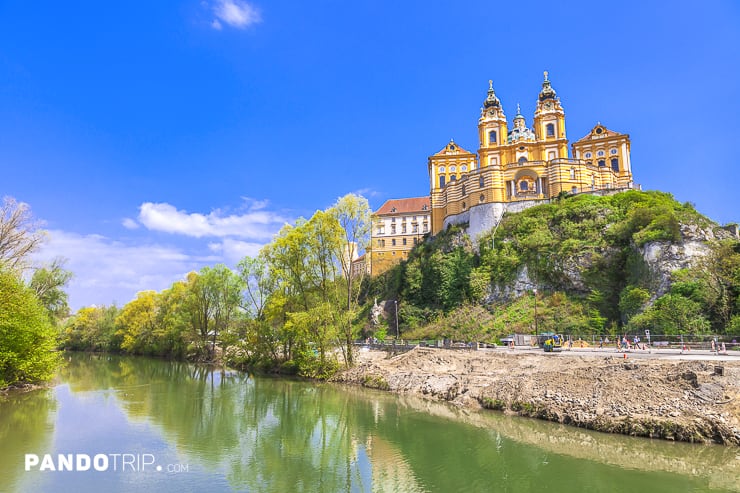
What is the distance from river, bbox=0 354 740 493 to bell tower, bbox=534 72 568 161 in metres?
44.2

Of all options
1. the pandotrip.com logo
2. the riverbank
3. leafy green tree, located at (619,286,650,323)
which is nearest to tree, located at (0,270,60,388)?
the pandotrip.com logo

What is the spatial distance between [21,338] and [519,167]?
164 ft

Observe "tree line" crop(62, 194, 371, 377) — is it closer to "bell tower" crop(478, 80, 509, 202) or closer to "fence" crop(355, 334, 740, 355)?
"fence" crop(355, 334, 740, 355)

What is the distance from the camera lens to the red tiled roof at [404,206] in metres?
77.1

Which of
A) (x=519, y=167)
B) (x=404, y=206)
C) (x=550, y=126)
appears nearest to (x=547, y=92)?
(x=550, y=126)

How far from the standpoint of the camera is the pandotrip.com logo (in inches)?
542

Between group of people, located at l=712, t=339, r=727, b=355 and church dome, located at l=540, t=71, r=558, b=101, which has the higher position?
church dome, located at l=540, t=71, r=558, b=101

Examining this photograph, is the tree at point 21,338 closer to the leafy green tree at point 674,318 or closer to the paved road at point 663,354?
the paved road at point 663,354

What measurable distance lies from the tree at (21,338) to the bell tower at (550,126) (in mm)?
55075

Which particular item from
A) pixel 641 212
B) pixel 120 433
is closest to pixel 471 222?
pixel 641 212

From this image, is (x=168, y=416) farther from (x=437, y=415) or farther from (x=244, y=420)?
(x=437, y=415)

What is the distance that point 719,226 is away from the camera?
3766cm

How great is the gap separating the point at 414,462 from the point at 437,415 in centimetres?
684

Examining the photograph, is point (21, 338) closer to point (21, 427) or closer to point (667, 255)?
point (21, 427)
